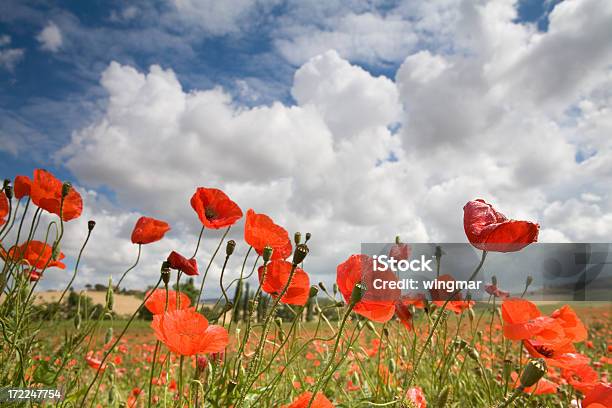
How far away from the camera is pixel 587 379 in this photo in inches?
63.6

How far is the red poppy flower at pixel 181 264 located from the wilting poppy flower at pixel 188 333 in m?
0.19

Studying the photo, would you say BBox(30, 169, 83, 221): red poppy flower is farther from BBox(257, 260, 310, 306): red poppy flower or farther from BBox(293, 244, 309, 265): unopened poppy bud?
BBox(293, 244, 309, 265): unopened poppy bud

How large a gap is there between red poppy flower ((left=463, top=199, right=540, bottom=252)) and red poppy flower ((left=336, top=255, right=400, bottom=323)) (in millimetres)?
357

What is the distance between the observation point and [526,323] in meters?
1.35

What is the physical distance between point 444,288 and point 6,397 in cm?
157

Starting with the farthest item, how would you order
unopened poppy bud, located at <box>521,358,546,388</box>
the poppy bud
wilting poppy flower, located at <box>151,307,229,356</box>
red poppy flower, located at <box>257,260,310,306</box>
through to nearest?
the poppy bud < red poppy flower, located at <box>257,260,310,306</box> < wilting poppy flower, located at <box>151,307,229,356</box> < unopened poppy bud, located at <box>521,358,546,388</box>

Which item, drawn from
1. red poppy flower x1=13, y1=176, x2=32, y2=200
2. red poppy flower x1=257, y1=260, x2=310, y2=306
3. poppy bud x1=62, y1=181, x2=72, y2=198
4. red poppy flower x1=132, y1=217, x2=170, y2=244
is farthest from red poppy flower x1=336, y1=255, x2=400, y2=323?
red poppy flower x1=13, y1=176, x2=32, y2=200

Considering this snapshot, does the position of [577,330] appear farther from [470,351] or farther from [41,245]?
[41,245]

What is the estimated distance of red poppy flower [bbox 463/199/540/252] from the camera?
1147 millimetres

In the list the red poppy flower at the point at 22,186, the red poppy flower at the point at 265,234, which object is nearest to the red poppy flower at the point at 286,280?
the red poppy flower at the point at 265,234

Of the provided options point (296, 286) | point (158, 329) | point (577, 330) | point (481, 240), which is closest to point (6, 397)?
point (158, 329)

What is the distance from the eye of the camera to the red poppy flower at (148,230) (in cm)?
156

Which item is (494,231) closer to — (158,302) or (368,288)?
(368,288)

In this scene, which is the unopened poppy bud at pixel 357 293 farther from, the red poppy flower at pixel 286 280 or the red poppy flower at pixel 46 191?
the red poppy flower at pixel 46 191
